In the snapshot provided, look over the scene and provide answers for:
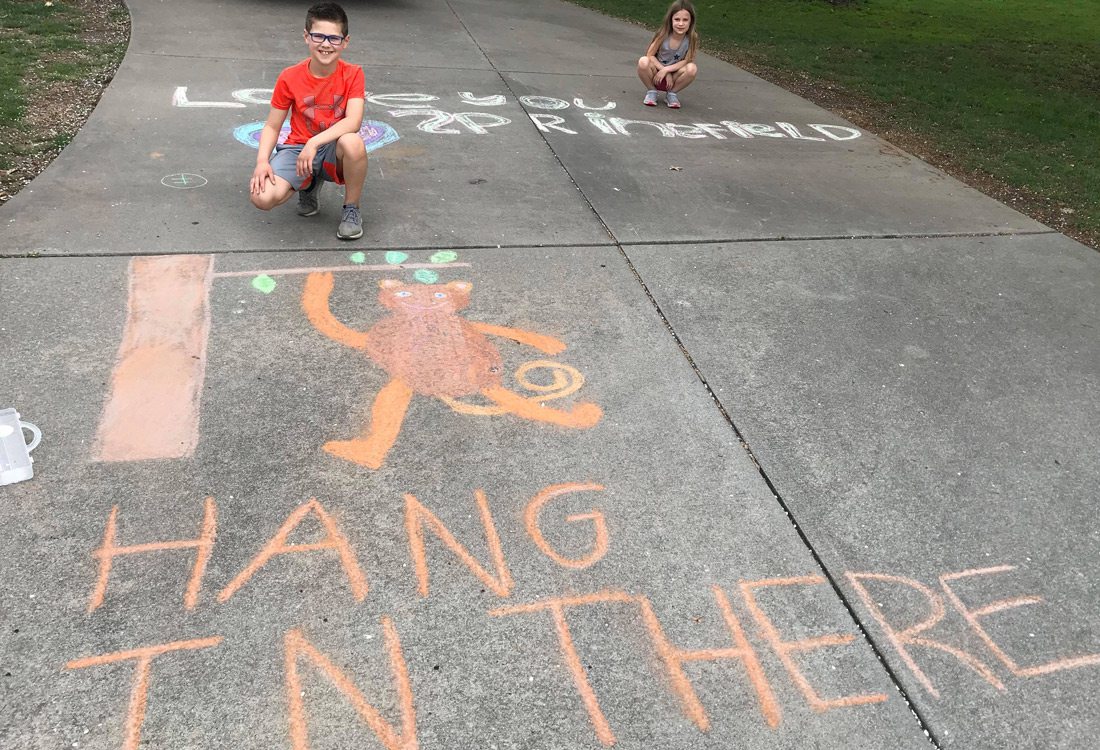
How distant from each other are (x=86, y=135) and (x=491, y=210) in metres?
2.65

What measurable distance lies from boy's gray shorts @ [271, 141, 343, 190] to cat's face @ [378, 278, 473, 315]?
76 cm

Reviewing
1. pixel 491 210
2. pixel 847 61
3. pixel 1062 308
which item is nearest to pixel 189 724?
pixel 491 210

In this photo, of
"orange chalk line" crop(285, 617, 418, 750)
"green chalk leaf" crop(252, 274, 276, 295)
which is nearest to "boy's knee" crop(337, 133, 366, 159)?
"green chalk leaf" crop(252, 274, 276, 295)

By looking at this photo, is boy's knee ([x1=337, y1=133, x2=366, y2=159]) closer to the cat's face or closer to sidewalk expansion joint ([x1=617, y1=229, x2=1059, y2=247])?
the cat's face

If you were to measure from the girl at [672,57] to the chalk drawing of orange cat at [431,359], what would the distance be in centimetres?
400

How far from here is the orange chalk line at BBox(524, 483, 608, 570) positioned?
2.32m

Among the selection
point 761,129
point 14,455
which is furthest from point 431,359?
point 761,129

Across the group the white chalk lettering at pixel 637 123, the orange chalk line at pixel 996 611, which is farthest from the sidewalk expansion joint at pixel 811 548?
the white chalk lettering at pixel 637 123

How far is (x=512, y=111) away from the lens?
631 cm

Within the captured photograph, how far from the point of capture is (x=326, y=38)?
12.2ft

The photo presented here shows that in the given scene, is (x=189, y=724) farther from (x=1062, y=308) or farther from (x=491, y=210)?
(x=1062, y=308)

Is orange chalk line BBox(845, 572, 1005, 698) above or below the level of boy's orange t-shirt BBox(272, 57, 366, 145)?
below

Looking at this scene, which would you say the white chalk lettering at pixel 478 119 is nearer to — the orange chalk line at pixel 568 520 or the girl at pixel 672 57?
the girl at pixel 672 57

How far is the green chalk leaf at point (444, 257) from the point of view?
3879 millimetres
